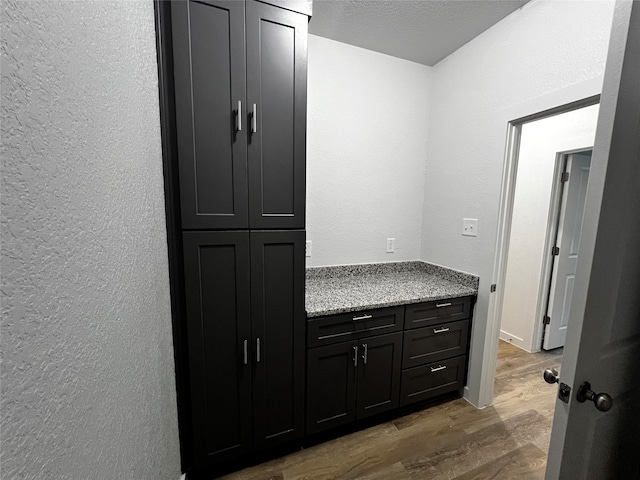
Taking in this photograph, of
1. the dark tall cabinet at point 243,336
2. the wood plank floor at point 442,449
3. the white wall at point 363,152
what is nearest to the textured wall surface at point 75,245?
the dark tall cabinet at point 243,336

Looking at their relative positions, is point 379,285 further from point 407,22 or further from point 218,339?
point 407,22

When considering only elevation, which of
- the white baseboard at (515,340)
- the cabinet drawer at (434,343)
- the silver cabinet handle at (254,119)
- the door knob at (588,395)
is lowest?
the white baseboard at (515,340)

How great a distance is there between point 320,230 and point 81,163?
1.66 metres

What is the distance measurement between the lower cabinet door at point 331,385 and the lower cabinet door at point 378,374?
5 centimetres

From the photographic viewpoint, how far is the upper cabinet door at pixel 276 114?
119 cm

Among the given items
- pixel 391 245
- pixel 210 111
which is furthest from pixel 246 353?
pixel 391 245

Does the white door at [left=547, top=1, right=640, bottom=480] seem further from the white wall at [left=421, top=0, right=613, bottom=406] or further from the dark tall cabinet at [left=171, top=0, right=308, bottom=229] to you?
the dark tall cabinet at [left=171, top=0, right=308, bottom=229]

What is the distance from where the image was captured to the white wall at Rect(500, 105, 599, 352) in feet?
8.29

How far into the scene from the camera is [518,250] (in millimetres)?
2861

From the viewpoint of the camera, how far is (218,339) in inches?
50.1

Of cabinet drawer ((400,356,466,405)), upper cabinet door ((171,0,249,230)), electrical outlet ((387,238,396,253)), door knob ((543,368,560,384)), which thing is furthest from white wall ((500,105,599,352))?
upper cabinet door ((171,0,249,230))

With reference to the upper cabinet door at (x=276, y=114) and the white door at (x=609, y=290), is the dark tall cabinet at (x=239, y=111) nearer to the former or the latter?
the upper cabinet door at (x=276, y=114)

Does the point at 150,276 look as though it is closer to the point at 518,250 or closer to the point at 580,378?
the point at 580,378

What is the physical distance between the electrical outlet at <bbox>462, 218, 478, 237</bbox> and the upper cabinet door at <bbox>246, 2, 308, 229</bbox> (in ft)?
4.54
